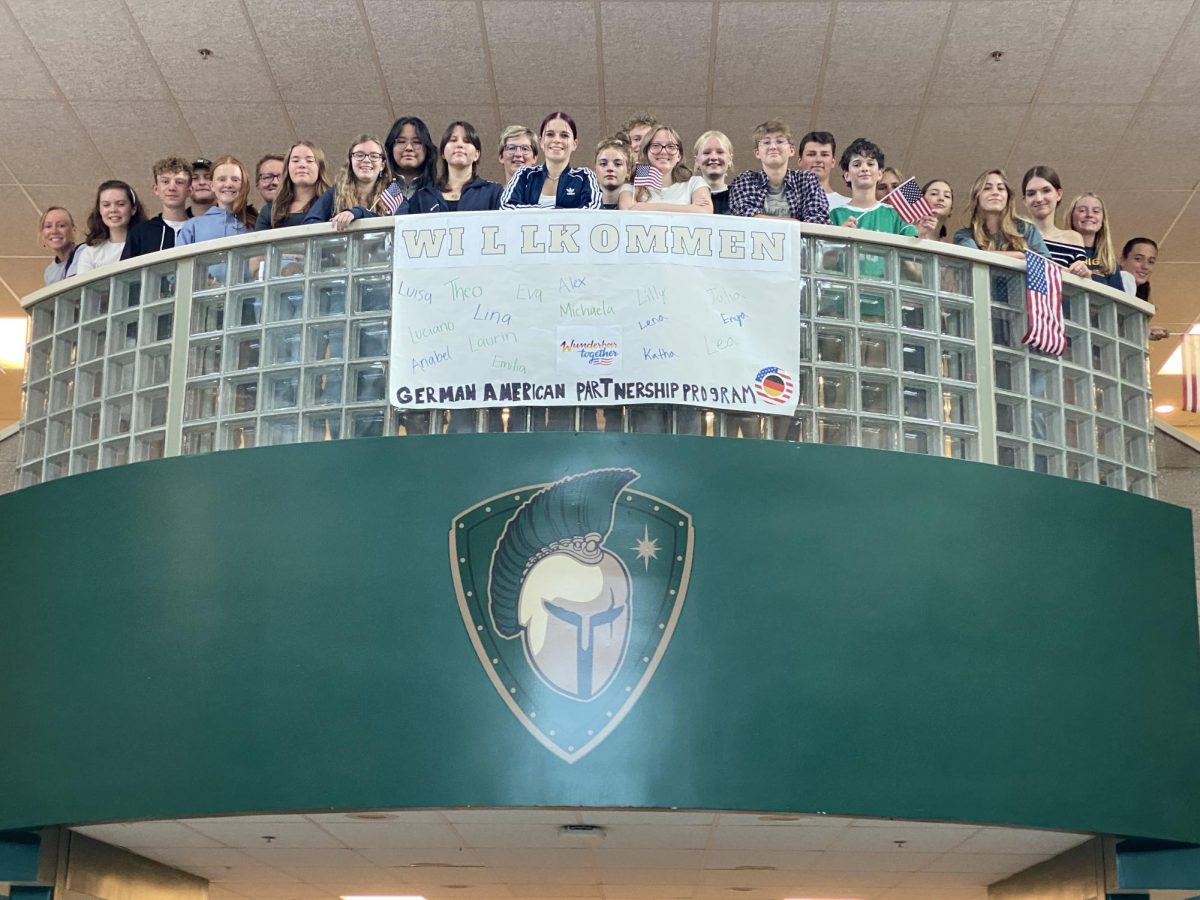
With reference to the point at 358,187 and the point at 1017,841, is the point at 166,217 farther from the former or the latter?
the point at 1017,841

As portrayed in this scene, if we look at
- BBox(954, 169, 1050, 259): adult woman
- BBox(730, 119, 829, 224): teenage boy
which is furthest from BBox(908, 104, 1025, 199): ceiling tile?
BBox(730, 119, 829, 224): teenage boy

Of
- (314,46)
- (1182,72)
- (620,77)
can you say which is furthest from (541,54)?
(1182,72)

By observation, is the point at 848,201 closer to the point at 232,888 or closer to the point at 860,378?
Result: the point at 860,378

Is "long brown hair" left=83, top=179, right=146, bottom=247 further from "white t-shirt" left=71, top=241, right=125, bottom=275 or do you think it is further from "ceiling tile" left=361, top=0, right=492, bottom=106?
"ceiling tile" left=361, top=0, right=492, bottom=106

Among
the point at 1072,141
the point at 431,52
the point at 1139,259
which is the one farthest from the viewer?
the point at 1072,141

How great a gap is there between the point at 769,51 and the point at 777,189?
2650mm

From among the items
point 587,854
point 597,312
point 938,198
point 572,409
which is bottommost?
point 587,854

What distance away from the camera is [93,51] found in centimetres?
1123

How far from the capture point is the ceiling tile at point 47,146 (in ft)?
39.2

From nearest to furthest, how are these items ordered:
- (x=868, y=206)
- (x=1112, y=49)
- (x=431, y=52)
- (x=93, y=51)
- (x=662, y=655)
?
(x=662, y=655), (x=868, y=206), (x=1112, y=49), (x=93, y=51), (x=431, y=52)

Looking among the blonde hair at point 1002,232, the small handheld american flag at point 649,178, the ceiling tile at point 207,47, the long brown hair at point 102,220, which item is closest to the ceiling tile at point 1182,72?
the blonde hair at point 1002,232

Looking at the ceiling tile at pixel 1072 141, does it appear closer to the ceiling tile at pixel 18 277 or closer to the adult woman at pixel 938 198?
the adult woman at pixel 938 198

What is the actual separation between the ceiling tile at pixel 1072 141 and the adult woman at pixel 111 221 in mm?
6395

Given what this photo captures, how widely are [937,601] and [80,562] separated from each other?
439cm
